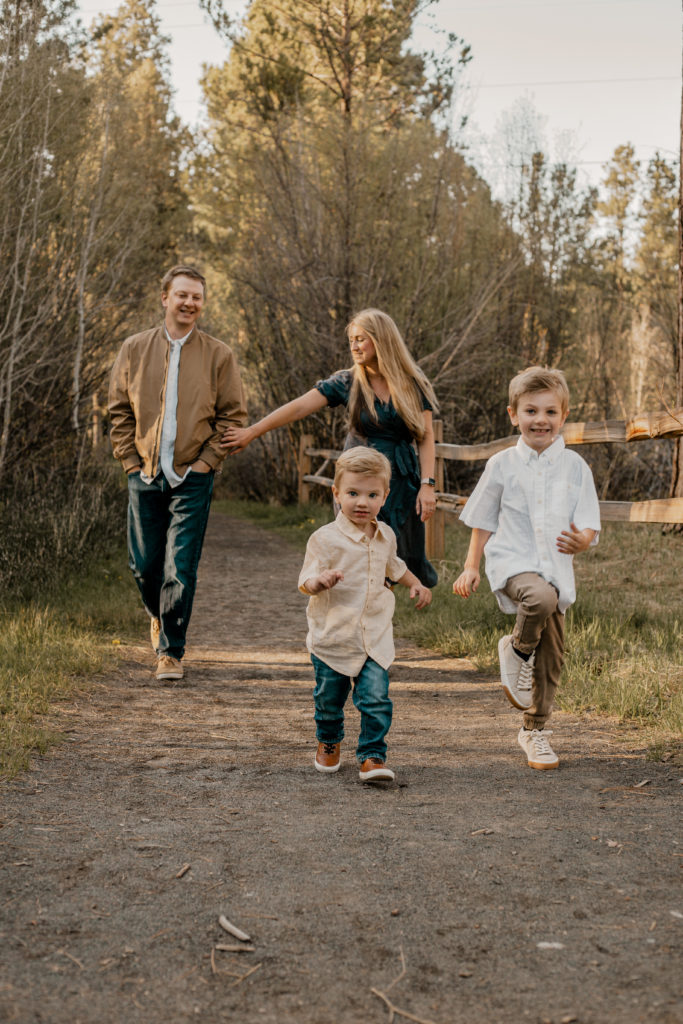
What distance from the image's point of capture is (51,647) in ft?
19.0

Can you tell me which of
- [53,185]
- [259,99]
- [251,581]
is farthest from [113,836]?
[259,99]

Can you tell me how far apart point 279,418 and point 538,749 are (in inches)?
87.3

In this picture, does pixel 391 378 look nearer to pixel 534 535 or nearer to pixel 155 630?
pixel 534 535

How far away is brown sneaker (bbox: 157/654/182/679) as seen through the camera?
18.3 feet

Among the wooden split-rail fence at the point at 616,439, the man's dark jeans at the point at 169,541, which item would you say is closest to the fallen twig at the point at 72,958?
the man's dark jeans at the point at 169,541

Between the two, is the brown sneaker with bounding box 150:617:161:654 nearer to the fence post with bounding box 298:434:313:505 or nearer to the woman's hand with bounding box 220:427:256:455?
the woman's hand with bounding box 220:427:256:455

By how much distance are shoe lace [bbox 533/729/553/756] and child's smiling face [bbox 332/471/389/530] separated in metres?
1.10

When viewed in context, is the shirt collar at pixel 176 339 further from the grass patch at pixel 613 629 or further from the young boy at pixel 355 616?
the grass patch at pixel 613 629

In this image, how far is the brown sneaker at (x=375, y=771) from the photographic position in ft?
12.4

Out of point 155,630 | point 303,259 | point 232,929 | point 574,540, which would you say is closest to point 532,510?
point 574,540

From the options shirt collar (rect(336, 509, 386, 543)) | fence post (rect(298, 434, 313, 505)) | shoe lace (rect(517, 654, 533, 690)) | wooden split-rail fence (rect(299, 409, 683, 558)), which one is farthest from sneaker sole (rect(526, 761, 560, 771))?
fence post (rect(298, 434, 313, 505))

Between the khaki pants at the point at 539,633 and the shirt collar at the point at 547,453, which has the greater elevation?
the shirt collar at the point at 547,453

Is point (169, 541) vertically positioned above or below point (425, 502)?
below

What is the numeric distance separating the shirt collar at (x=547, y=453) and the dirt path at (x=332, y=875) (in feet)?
3.99
